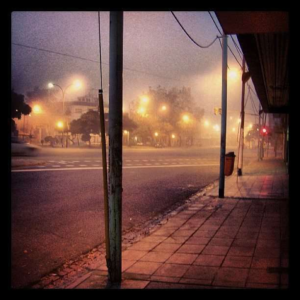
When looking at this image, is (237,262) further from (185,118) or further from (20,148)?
(185,118)

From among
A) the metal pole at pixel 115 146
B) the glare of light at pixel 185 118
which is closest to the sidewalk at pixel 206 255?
the metal pole at pixel 115 146

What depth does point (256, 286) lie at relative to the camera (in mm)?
4020

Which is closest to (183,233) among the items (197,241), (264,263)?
(197,241)

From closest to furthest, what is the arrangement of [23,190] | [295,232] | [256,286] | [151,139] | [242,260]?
[295,232]
[256,286]
[242,260]
[23,190]
[151,139]

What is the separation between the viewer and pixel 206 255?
521 cm

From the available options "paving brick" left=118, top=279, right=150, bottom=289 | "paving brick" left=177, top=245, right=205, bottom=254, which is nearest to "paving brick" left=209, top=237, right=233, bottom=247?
"paving brick" left=177, top=245, right=205, bottom=254

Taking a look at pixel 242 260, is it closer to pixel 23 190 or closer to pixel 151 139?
pixel 23 190

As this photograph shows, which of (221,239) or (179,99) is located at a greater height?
(179,99)

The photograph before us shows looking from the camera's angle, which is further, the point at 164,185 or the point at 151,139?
the point at 151,139

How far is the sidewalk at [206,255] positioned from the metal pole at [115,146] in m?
0.35

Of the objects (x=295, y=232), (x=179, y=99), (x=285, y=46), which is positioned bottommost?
(x=295, y=232)

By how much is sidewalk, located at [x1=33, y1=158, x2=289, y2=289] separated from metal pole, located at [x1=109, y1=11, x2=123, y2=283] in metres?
0.35

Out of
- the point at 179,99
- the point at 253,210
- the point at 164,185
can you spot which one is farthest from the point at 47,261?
the point at 179,99

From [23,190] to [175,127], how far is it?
6720cm
